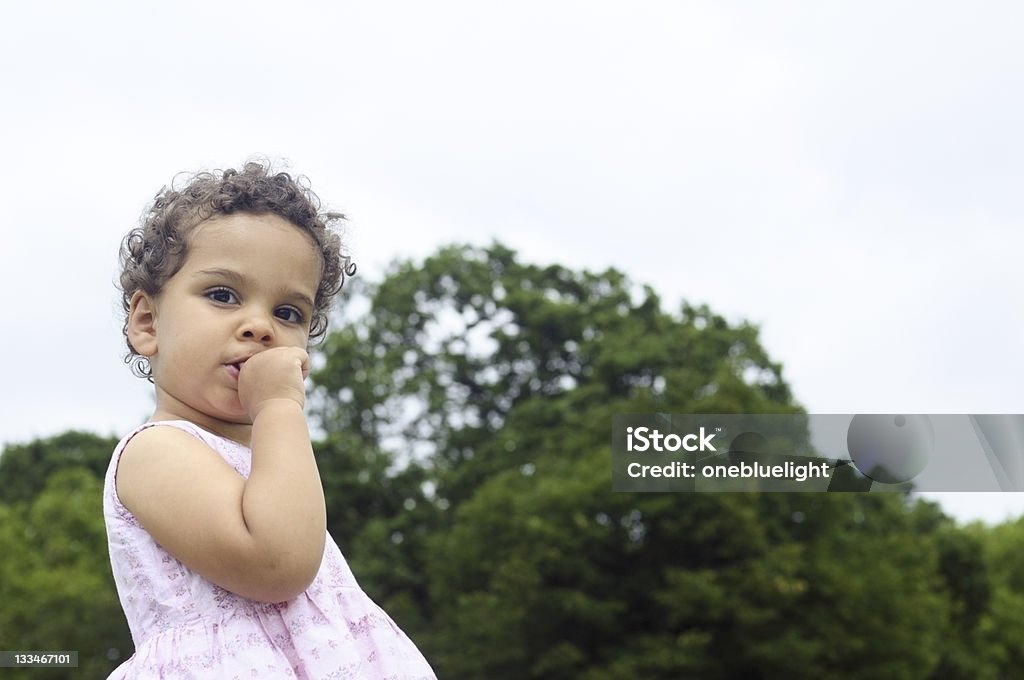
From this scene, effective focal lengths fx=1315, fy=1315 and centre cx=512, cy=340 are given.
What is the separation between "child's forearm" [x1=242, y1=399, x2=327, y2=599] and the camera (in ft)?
5.82

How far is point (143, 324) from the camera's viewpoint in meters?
2.09

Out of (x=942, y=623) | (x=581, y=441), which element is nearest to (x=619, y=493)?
(x=581, y=441)

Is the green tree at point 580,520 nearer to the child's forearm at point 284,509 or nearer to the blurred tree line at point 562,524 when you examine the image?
the blurred tree line at point 562,524

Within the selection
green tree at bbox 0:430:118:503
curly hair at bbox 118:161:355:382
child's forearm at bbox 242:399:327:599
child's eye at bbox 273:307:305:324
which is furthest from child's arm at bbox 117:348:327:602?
green tree at bbox 0:430:118:503

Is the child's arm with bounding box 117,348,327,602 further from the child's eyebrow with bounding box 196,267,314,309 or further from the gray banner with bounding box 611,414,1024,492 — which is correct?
the gray banner with bounding box 611,414,1024,492

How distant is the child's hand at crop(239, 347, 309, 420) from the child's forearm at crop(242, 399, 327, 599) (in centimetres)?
6

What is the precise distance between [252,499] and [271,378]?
200 mm

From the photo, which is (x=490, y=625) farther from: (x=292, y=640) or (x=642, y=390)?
(x=292, y=640)

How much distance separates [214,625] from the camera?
1.85 metres

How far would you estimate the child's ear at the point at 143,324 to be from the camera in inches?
81.3

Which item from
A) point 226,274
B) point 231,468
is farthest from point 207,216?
point 231,468

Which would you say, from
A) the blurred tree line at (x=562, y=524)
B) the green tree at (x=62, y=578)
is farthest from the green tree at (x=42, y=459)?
the blurred tree line at (x=562, y=524)

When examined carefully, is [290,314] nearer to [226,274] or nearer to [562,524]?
[226,274]

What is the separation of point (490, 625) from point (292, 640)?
26.0 m
